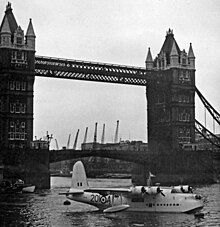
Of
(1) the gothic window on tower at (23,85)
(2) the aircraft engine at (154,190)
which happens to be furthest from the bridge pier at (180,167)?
(2) the aircraft engine at (154,190)

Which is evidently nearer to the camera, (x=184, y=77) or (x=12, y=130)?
(x=12, y=130)

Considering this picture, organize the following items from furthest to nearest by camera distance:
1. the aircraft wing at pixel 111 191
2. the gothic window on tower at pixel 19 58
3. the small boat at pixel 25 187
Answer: the gothic window on tower at pixel 19 58 → the small boat at pixel 25 187 → the aircraft wing at pixel 111 191

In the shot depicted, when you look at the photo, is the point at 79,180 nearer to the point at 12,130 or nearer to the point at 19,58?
the point at 12,130

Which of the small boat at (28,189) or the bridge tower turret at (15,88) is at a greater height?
the bridge tower turret at (15,88)

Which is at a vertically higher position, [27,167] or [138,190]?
[27,167]

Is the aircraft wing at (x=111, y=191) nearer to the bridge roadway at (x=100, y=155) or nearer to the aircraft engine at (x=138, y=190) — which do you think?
the aircraft engine at (x=138, y=190)

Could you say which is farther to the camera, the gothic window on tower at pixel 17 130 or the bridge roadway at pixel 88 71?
the bridge roadway at pixel 88 71

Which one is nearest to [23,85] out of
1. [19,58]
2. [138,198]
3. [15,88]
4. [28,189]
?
[15,88]

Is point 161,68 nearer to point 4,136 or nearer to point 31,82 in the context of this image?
point 31,82
